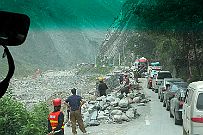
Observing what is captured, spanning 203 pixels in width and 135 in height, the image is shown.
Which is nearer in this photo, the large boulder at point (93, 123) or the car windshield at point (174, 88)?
the large boulder at point (93, 123)

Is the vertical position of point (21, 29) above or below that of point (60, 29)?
below

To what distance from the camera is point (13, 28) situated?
2.32m

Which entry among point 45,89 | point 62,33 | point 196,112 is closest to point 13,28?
point 196,112

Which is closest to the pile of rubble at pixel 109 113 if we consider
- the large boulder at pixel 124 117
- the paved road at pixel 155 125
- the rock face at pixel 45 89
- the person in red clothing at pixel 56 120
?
the large boulder at pixel 124 117

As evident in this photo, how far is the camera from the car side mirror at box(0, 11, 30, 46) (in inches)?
89.1

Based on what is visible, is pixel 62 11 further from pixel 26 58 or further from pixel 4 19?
pixel 4 19

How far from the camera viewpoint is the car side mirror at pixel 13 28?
2.26m

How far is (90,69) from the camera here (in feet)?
387

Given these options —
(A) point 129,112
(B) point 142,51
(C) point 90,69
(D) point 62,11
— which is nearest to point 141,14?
(A) point 129,112

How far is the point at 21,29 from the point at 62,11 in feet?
562

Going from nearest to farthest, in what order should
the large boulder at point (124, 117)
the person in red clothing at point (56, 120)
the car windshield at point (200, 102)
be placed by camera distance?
the person in red clothing at point (56, 120)
the car windshield at point (200, 102)
the large boulder at point (124, 117)

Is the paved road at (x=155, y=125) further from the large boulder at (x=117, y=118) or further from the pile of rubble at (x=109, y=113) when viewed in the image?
the large boulder at (x=117, y=118)

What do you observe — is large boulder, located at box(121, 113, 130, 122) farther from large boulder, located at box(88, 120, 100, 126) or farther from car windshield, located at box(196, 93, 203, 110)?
car windshield, located at box(196, 93, 203, 110)

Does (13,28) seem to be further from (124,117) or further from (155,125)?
(124,117)
